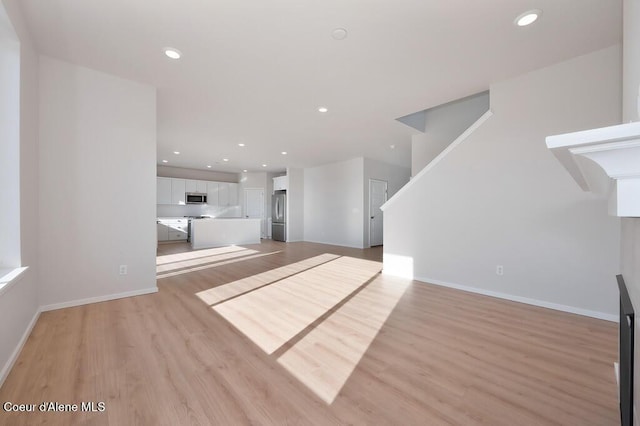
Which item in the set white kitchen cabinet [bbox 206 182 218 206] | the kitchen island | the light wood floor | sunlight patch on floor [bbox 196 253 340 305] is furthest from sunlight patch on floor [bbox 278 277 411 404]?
white kitchen cabinet [bbox 206 182 218 206]

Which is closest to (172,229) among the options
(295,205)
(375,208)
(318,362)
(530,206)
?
(295,205)

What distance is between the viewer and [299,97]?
3701 mm

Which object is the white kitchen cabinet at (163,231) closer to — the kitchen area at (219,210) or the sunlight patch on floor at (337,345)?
the kitchen area at (219,210)

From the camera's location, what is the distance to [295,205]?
9156 mm

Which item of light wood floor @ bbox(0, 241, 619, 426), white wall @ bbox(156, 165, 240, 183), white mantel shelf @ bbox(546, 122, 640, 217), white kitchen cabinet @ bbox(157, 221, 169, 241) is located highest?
white wall @ bbox(156, 165, 240, 183)

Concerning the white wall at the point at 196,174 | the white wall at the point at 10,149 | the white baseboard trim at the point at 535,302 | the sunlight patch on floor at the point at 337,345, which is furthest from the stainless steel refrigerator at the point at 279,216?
the white wall at the point at 10,149

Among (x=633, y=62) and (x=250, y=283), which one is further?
(x=250, y=283)

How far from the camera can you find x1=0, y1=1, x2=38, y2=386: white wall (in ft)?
6.08

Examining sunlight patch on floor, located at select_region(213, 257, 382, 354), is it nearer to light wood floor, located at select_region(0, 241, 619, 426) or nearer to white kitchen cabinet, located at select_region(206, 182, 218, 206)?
light wood floor, located at select_region(0, 241, 619, 426)

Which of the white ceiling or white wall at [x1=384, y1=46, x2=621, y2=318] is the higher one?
the white ceiling

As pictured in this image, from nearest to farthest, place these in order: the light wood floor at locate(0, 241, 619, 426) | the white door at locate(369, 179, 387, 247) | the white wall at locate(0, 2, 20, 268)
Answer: the light wood floor at locate(0, 241, 619, 426)
the white wall at locate(0, 2, 20, 268)
the white door at locate(369, 179, 387, 247)

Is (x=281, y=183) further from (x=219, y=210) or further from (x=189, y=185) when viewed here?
(x=189, y=185)

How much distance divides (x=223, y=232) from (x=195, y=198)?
2.35 m

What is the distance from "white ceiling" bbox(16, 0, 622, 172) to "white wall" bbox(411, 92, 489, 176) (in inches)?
47.0
